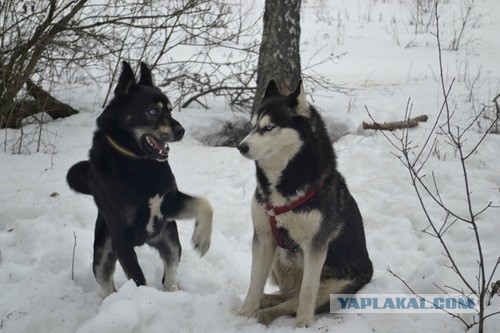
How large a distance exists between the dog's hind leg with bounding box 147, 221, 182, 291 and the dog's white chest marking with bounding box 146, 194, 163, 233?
0.16 metres

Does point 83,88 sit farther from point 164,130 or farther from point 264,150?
point 264,150

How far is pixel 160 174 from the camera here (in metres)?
3.62

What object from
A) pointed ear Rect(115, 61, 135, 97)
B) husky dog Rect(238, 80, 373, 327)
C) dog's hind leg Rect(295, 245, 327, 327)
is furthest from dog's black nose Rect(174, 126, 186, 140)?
dog's hind leg Rect(295, 245, 327, 327)

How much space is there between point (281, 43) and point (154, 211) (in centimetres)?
365

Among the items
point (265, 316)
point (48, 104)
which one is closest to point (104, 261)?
point (265, 316)

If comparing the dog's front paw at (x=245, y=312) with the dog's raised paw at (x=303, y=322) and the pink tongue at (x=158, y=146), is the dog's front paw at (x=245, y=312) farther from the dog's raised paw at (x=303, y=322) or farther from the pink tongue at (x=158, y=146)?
the pink tongue at (x=158, y=146)

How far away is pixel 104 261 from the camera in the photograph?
3.78 meters

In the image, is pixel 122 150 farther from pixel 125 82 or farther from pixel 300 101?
pixel 300 101

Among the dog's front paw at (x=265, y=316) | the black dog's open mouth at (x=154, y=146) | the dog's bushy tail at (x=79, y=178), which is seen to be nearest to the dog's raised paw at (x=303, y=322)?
the dog's front paw at (x=265, y=316)

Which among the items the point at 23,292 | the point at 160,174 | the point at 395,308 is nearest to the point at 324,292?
the point at 395,308

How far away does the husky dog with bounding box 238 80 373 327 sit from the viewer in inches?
125

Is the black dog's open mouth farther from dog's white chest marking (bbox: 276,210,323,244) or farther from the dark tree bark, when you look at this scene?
the dark tree bark

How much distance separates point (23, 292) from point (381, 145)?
4.43 metres

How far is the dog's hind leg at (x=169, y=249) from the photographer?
3.84 meters
